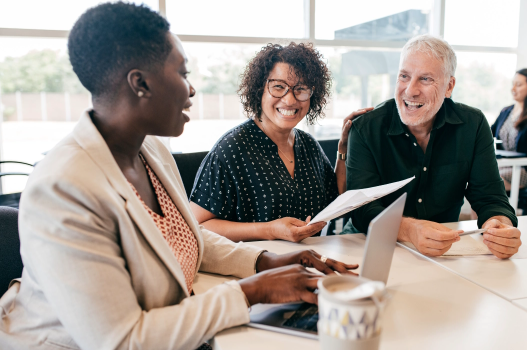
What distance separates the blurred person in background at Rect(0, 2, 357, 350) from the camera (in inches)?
30.7

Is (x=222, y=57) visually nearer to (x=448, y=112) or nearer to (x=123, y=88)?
(x=448, y=112)

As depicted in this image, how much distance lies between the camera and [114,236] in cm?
86

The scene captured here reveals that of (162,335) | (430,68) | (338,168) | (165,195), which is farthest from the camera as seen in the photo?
(338,168)

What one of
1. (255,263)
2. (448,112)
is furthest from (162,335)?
(448,112)

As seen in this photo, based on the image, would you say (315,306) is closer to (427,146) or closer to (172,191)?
(172,191)

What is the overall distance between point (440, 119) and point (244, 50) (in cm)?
240

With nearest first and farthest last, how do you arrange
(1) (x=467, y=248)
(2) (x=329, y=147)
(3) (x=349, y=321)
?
(3) (x=349, y=321)
(1) (x=467, y=248)
(2) (x=329, y=147)

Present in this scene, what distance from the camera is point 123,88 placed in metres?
0.92

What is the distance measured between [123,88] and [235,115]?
10.4 ft

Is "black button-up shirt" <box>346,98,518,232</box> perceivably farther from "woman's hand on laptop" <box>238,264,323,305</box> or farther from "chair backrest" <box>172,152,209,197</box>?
"woman's hand on laptop" <box>238,264,323,305</box>

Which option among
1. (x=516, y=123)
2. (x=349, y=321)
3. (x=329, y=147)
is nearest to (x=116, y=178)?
(x=349, y=321)

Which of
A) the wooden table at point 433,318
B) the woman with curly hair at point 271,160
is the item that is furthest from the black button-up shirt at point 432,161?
the wooden table at point 433,318

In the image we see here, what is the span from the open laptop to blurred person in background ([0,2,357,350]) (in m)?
0.04

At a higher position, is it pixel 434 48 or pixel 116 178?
pixel 434 48
